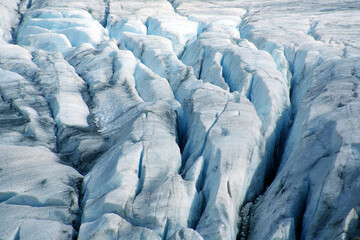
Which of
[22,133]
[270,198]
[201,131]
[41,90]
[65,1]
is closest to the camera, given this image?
[270,198]

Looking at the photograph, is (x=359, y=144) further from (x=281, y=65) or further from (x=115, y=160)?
(x=281, y=65)

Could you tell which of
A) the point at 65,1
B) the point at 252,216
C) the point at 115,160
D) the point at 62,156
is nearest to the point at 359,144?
the point at 252,216

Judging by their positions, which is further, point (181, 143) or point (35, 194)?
point (181, 143)

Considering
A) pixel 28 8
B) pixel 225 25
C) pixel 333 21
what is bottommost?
pixel 28 8

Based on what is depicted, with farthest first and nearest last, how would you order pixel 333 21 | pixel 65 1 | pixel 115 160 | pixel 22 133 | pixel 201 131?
pixel 65 1, pixel 333 21, pixel 22 133, pixel 201 131, pixel 115 160

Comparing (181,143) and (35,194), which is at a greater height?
(35,194)

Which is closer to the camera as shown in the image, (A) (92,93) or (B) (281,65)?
(A) (92,93)

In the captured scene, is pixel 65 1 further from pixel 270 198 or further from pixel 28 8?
pixel 270 198

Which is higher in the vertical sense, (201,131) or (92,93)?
(201,131)
